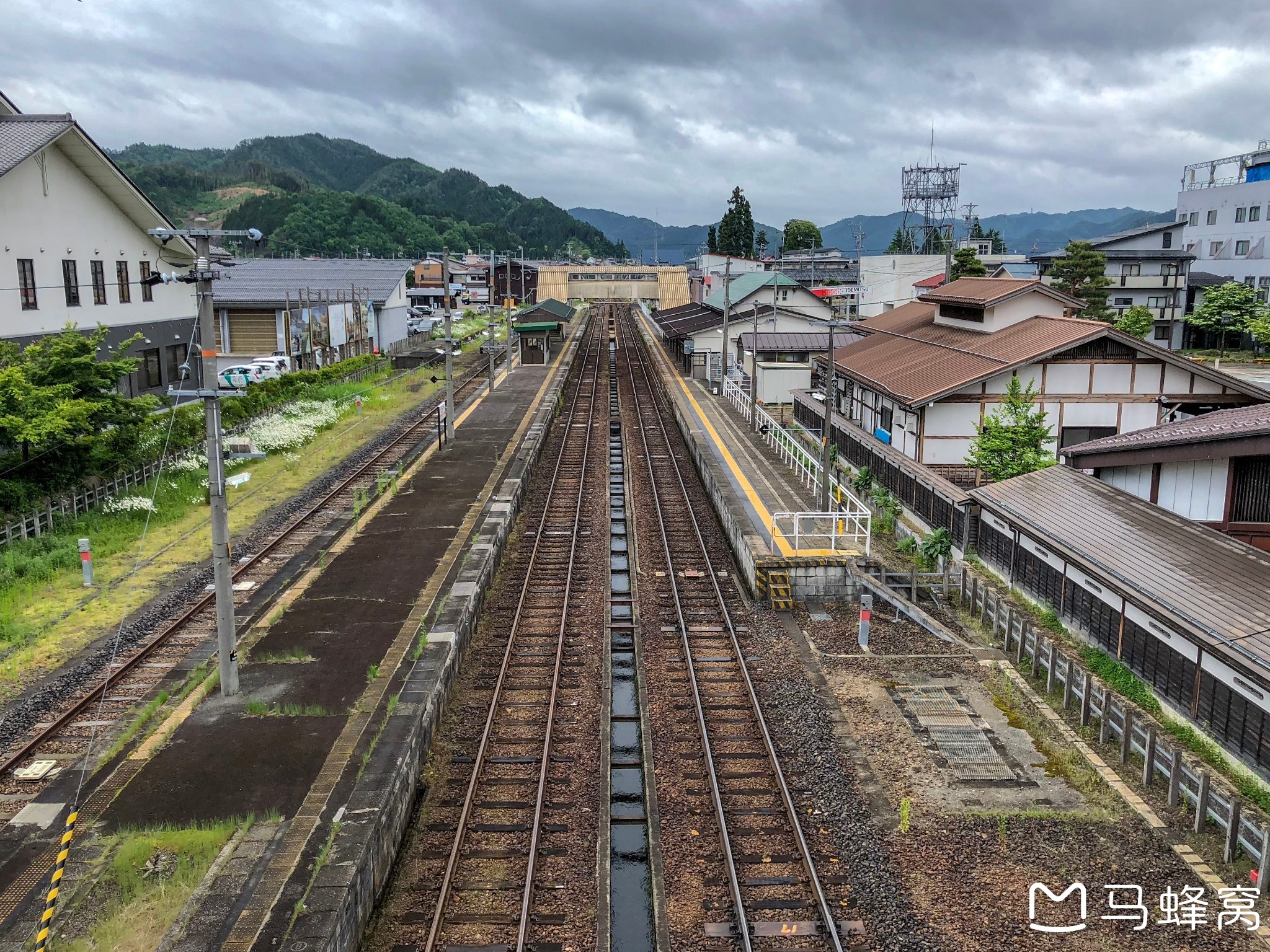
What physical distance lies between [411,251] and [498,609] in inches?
4788

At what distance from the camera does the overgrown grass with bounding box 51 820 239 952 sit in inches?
295

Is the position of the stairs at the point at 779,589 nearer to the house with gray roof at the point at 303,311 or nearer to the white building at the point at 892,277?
the house with gray roof at the point at 303,311

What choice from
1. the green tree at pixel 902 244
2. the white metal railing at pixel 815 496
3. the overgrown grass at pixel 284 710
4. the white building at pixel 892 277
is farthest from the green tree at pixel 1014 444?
the green tree at pixel 902 244

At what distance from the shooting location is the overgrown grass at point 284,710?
36.7 ft

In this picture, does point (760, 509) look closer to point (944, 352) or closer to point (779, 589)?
point (779, 589)

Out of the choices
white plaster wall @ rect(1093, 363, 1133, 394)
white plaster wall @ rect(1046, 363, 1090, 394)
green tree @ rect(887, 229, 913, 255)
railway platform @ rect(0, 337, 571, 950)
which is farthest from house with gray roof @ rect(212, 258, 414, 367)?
green tree @ rect(887, 229, 913, 255)

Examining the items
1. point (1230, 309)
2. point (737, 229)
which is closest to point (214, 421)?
point (1230, 309)

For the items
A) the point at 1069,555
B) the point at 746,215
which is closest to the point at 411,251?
the point at 746,215

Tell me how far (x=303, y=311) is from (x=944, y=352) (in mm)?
29953

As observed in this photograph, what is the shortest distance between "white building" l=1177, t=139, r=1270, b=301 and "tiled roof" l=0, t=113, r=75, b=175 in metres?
58.3

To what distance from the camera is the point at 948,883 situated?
9031 millimetres

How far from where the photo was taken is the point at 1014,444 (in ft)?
65.9

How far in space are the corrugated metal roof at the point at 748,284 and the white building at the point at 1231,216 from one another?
2612 cm

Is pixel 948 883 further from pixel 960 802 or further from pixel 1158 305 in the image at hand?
pixel 1158 305
